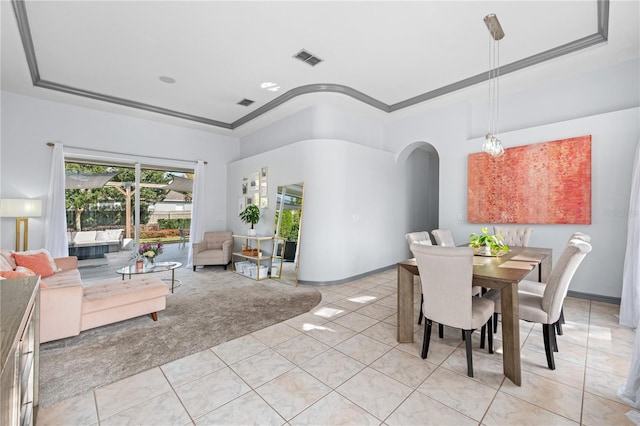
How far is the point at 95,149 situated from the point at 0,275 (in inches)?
147

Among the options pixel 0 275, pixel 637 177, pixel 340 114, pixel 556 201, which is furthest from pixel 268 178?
pixel 637 177

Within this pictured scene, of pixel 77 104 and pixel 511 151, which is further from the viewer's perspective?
pixel 77 104

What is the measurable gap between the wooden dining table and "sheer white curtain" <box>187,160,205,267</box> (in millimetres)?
5097

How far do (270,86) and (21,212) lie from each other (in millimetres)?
4170

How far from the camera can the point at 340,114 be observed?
5.20m

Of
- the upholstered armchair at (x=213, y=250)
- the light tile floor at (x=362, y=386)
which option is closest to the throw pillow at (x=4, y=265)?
the light tile floor at (x=362, y=386)

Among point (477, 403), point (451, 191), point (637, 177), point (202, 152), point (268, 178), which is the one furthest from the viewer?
point (202, 152)

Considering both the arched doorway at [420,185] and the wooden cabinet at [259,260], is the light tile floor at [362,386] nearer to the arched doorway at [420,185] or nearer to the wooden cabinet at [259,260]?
the wooden cabinet at [259,260]

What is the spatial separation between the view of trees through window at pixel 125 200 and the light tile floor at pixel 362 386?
444 cm

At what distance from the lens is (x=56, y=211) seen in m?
4.77

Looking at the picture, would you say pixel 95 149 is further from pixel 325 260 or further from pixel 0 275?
pixel 325 260

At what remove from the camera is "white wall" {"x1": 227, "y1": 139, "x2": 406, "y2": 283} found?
4.77 metres

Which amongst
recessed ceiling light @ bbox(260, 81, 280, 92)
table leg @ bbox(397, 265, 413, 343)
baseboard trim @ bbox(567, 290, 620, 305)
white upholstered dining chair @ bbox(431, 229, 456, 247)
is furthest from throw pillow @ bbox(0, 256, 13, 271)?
baseboard trim @ bbox(567, 290, 620, 305)

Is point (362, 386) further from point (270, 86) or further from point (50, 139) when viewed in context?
point (50, 139)
